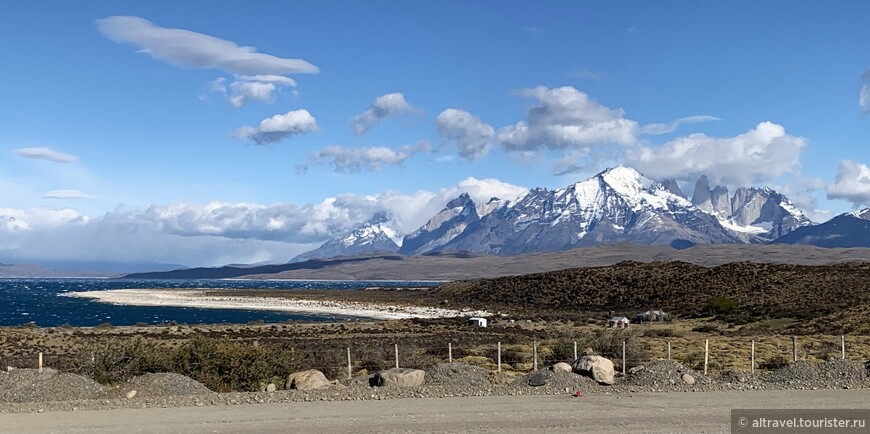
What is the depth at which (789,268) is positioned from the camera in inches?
4151

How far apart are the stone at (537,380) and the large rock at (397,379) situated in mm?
3351

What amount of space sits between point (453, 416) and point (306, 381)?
6.73 m

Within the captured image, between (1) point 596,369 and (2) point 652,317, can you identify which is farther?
(2) point 652,317

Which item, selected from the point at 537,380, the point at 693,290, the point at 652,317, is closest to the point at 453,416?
the point at 537,380

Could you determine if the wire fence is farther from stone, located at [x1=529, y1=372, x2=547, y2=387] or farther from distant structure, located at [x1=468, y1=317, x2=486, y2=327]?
distant structure, located at [x1=468, y1=317, x2=486, y2=327]

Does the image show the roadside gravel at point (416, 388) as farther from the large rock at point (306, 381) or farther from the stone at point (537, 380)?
the large rock at point (306, 381)

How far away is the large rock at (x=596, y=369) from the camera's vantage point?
24719 millimetres

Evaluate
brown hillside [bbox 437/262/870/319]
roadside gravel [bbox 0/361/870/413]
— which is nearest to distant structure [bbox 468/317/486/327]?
brown hillside [bbox 437/262/870/319]

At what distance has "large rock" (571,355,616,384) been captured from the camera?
24719 mm

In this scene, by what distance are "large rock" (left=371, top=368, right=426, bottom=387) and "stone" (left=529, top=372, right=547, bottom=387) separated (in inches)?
132

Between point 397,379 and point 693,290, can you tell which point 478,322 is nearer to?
point 693,290

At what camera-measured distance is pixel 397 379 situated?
23875mm

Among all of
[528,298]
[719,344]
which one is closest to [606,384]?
[719,344]

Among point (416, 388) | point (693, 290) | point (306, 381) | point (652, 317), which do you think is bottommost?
point (652, 317)
